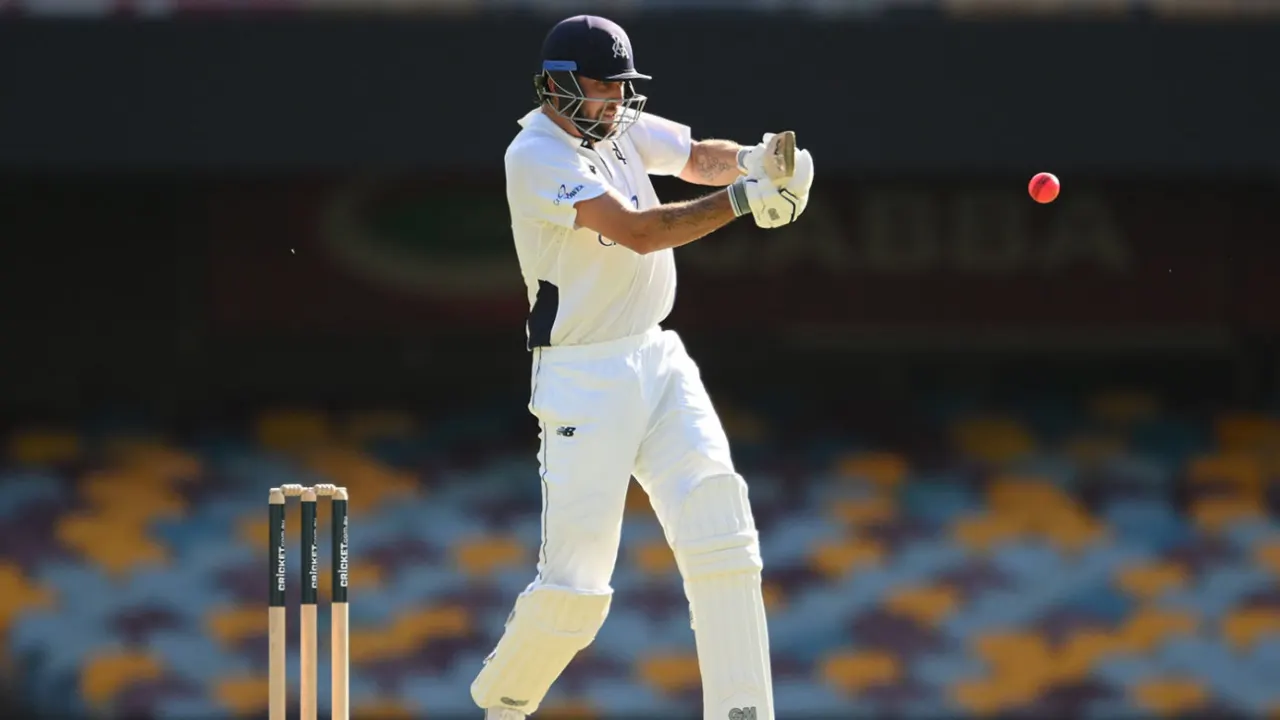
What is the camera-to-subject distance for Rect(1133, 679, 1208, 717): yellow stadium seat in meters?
8.18

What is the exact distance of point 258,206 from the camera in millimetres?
9203

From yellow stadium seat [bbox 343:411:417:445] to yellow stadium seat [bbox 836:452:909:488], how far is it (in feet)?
6.34

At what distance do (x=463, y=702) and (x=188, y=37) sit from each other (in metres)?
2.76

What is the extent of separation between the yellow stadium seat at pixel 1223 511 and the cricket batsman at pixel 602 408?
15.9 feet

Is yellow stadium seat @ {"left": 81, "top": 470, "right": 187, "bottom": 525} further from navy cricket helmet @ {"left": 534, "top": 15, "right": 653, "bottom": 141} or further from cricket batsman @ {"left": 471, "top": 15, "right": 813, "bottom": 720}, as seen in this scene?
navy cricket helmet @ {"left": 534, "top": 15, "right": 653, "bottom": 141}

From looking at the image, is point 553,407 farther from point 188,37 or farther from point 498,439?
point 498,439

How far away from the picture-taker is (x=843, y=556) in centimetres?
875

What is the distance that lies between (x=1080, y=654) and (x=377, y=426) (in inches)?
126

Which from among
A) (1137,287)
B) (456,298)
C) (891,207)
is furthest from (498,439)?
(1137,287)

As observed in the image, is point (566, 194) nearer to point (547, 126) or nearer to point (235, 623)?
point (547, 126)

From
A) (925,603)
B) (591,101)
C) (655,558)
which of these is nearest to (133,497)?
(655,558)

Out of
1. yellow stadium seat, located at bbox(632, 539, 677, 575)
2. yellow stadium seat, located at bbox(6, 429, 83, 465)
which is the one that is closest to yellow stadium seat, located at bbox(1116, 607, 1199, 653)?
yellow stadium seat, located at bbox(632, 539, 677, 575)

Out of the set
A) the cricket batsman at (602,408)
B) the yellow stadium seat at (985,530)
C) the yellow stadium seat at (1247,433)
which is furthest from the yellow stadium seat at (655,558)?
the cricket batsman at (602,408)

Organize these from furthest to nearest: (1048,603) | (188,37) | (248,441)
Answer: (248,441)
(1048,603)
(188,37)
